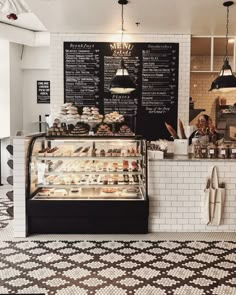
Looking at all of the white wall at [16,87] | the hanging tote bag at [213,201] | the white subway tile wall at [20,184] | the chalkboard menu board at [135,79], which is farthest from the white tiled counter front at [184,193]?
the white wall at [16,87]

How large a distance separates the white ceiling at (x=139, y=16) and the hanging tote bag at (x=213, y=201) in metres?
2.11

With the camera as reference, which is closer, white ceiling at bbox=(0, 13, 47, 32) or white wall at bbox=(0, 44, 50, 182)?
white ceiling at bbox=(0, 13, 47, 32)

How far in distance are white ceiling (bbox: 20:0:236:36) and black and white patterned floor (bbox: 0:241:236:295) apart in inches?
113

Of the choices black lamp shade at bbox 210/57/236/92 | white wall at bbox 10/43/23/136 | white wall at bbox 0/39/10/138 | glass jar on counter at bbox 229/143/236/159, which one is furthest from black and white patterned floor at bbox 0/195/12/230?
black lamp shade at bbox 210/57/236/92

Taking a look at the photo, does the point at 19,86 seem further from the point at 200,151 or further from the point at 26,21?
the point at 200,151

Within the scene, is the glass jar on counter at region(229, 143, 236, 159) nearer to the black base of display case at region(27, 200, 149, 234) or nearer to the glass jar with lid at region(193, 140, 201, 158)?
the glass jar with lid at region(193, 140, 201, 158)

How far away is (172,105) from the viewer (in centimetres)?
657

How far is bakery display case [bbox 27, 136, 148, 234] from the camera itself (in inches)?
172

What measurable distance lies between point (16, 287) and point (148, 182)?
2.04m

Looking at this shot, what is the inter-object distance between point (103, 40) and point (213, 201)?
11.6 ft

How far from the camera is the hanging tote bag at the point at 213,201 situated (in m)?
4.42

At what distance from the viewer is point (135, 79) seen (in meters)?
6.58

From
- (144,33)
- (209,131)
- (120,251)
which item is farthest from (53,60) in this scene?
(120,251)

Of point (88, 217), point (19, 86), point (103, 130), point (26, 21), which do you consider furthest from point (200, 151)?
point (19, 86)
